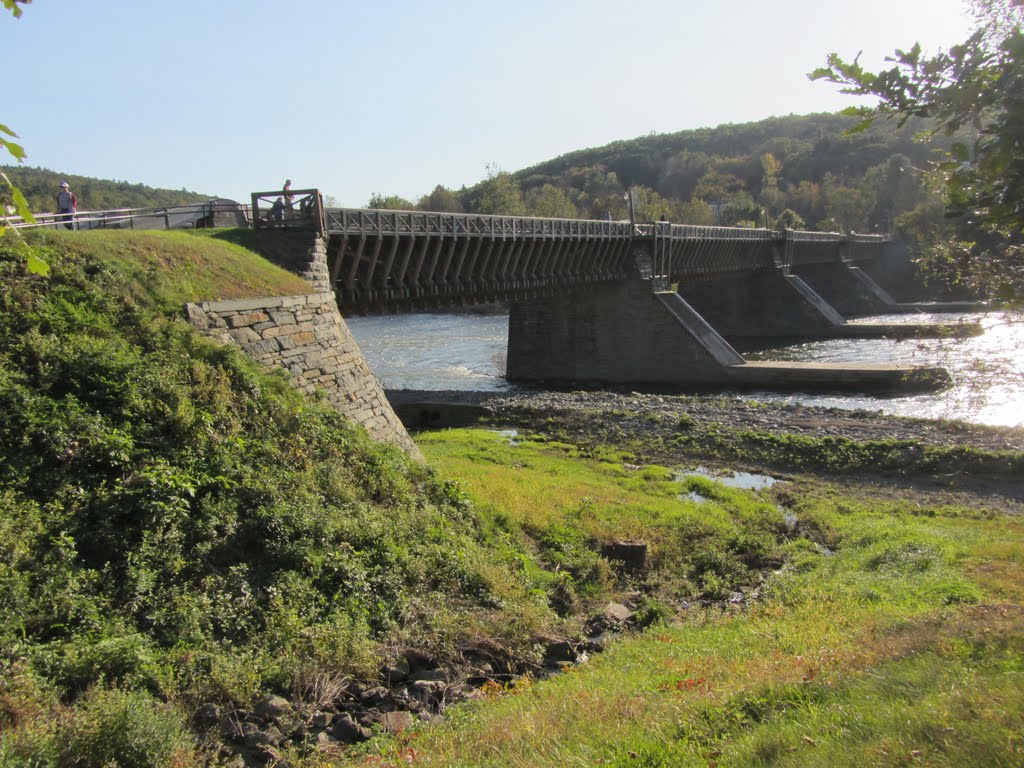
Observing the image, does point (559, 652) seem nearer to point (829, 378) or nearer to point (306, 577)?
point (306, 577)

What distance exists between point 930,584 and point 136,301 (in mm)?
12796

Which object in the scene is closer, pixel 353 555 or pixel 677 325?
pixel 353 555

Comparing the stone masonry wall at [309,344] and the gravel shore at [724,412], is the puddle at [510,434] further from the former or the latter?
the stone masonry wall at [309,344]

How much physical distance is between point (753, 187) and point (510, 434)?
15672cm

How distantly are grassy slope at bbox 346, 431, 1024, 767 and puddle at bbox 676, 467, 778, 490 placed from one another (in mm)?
5965

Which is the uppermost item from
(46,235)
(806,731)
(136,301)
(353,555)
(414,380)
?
(46,235)

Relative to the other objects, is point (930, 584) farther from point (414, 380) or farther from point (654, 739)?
point (414, 380)

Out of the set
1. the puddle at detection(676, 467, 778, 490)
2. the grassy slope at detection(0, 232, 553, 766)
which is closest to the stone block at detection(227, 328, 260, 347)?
the grassy slope at detection(0, 232, 553, 766)

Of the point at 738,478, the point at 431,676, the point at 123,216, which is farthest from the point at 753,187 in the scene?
the point at 431,676

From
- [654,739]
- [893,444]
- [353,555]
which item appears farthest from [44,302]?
[893,444]

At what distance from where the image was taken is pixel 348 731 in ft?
22.1

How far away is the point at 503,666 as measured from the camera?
8461 mm

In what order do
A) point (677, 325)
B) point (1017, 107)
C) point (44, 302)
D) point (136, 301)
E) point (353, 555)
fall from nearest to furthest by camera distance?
1. point (1017, 107)
2. point (353, 555)
3. point (44, 302)
4. point (136, 301)
5. point (677, 325)

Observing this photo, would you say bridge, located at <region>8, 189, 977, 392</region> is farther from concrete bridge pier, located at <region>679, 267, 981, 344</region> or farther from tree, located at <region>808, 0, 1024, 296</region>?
tree, located at <region>808, 0, 1024, 296</region>
